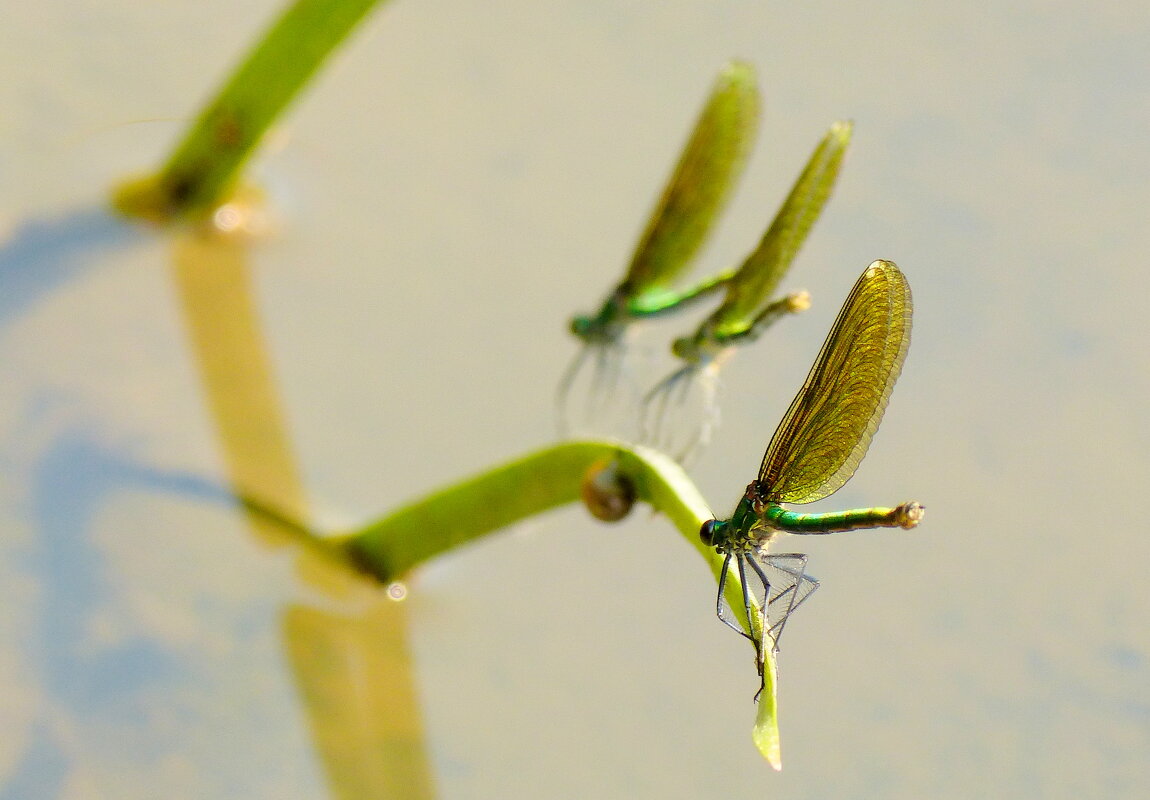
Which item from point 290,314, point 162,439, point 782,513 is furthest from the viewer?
point 290,314

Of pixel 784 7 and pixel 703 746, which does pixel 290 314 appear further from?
pixel 784 7

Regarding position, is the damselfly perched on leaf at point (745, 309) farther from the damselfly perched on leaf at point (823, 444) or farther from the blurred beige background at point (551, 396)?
the damselfly perched on leaf at point (823, 444)

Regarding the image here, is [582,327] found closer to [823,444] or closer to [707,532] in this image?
[823,444]

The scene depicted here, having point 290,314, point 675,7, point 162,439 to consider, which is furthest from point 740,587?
point 675,7

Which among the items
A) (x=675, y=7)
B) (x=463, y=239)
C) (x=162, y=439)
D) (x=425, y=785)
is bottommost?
(x=425, y=785)

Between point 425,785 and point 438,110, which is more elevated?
point 438,110

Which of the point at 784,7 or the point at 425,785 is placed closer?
the point at 425,785

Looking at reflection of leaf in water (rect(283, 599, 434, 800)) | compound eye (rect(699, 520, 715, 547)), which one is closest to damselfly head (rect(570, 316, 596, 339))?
reflection of leaf in water (rect(283, 599, 434, 800))

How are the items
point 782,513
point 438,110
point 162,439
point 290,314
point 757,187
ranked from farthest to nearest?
1. point 438,110
2. point 757,187
3. point 290,314
4. point 162,439
5. point 782,513
